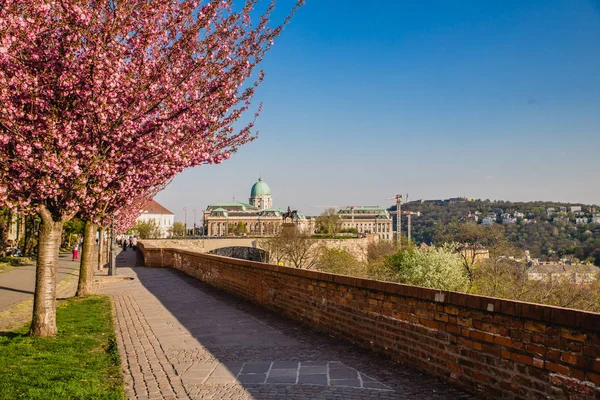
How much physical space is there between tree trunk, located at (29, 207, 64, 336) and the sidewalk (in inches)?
75.7

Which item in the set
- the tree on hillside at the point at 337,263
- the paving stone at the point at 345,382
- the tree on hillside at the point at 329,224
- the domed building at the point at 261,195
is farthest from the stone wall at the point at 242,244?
the domed building at the point at 261,195

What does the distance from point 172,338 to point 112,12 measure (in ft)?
16.2

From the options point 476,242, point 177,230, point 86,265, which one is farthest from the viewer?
point 177,230

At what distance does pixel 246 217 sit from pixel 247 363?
15772cm

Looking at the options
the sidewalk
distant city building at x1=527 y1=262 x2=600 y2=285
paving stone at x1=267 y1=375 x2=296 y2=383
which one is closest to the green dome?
the sidewalk

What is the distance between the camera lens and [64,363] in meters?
→ 6.61

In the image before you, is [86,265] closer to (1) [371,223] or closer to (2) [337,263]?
(2) [337,263]

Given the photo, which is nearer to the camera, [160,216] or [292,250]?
[292,250]

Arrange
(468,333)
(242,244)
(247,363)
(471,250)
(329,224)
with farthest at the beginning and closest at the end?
1. (329,224)
2. (242,244)
3. (471,250)
4. (247,363)
5. (468,333)

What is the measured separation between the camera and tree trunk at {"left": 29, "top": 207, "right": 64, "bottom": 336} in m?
8.58

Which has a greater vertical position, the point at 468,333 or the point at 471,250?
the point at 471,250

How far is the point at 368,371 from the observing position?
5.99 meters

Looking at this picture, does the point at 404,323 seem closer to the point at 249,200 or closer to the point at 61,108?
the point at 61,108

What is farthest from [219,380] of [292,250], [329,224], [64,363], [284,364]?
→ [329,224]
